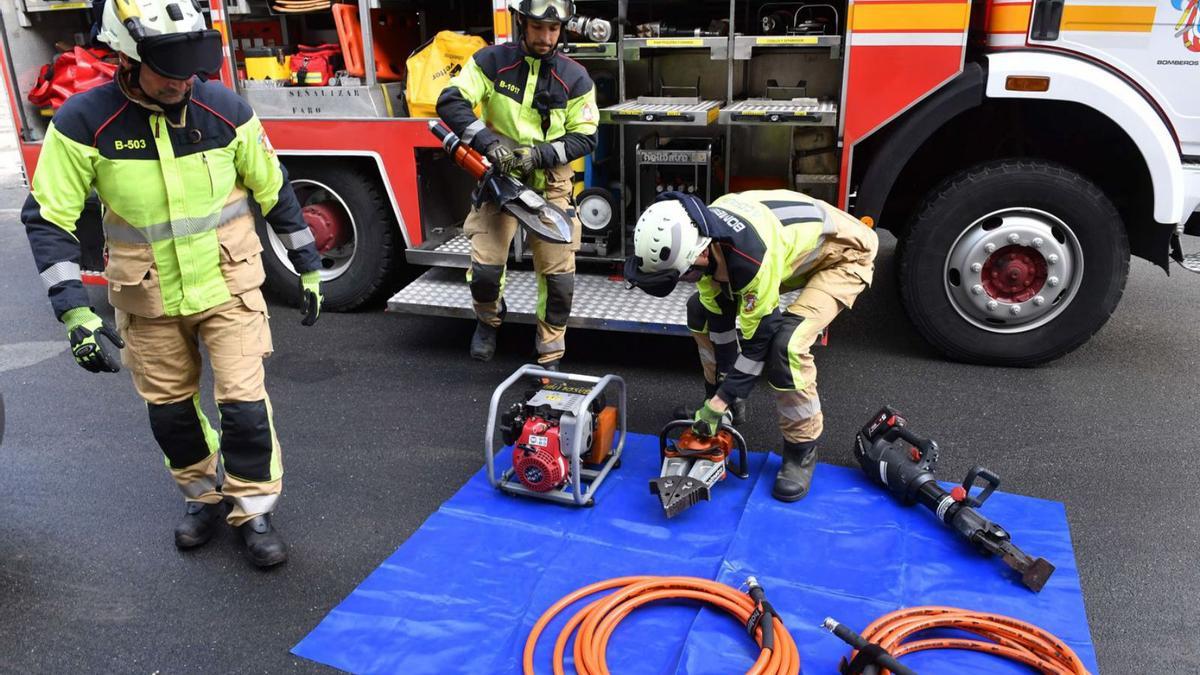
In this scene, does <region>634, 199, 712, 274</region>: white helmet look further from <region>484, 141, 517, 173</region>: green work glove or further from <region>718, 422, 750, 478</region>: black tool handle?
<region>484, 141, 517, 173</region>: green work glove

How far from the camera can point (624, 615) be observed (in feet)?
10.2

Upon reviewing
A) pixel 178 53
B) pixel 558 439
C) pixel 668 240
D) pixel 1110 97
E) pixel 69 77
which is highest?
pixel 178 53

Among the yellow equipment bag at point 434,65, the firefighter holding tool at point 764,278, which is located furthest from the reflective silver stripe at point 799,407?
the yellow equipment bag at point 434,65

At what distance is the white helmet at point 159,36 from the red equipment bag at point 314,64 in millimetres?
3001

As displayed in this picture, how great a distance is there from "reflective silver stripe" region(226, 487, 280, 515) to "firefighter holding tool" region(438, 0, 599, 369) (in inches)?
74.3

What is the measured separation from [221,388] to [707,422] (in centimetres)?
198

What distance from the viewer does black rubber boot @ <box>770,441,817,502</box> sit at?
3.93 meters

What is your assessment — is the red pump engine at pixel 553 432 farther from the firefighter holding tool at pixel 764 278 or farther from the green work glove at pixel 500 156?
the green work glove at pixel 500 156

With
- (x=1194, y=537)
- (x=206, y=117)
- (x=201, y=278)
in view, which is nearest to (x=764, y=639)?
(x=1194, y=537)

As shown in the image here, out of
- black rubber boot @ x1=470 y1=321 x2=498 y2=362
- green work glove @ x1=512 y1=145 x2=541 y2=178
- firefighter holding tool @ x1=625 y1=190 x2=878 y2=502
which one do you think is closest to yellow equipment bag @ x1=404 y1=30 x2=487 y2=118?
green work glove @ x1=512 y1=145 x2=541 y2=178

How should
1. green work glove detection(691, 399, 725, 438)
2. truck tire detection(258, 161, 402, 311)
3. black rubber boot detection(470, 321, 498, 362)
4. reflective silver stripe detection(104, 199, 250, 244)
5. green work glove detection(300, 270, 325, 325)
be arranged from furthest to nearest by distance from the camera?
truck tire detection(258, 161, 402, 311) < black rubber boot detection(470, 321, 498, 362) < green work glove detection(691, 399, 725, 438) < green work glove detection(300, 270, 325, 325) < reflective silver stripe detection(104, 199, 250, 244)

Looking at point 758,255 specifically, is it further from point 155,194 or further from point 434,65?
point 434,65

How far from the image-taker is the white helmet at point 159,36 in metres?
2.79

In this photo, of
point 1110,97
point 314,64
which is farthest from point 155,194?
point 1110,97
